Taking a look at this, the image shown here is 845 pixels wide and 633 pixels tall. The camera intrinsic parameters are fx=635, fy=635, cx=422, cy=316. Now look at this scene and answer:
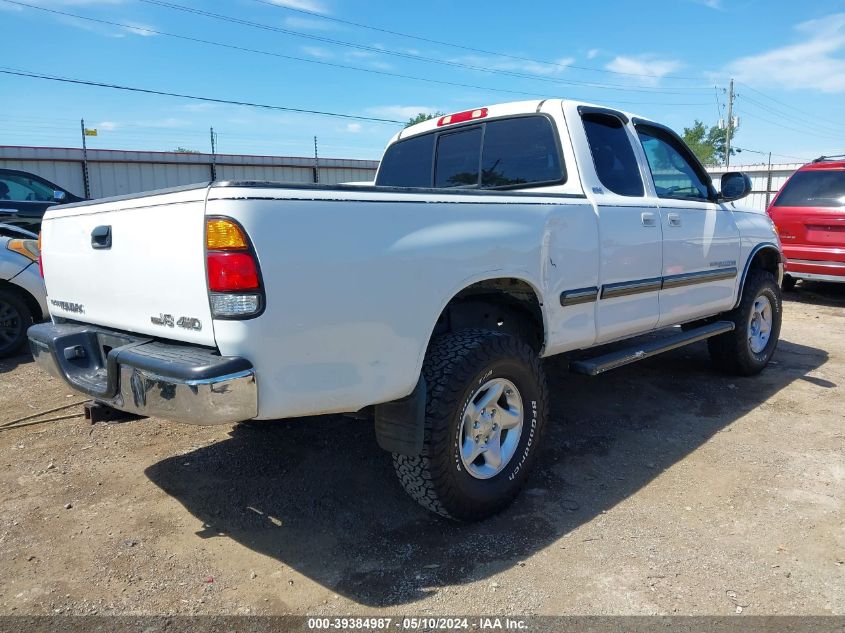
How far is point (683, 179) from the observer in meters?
4.68

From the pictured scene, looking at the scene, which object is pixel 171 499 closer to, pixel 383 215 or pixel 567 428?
pixel 383 215

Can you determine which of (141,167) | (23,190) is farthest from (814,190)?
(141,167)

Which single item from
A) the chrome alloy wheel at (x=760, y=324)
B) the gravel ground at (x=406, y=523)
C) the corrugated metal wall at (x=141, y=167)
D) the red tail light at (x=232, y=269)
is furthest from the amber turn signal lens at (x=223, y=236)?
the corrugated metal wall at (x=141, y=167)

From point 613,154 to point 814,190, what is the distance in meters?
6.87

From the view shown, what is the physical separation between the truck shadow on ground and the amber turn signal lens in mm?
1420

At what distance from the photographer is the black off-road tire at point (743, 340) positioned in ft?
17.2

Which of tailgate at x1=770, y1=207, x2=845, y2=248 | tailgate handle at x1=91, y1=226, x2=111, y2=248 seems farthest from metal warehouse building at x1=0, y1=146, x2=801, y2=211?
tailgate handle at x1=91, y1=226, x2=111, y2=248

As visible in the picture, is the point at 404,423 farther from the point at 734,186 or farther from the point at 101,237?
the point at 734,186

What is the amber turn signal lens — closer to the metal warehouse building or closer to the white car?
the white car

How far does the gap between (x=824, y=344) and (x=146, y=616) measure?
691 centimetres

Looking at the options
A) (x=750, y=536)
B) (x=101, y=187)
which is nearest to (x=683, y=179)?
(x=750, y=536)

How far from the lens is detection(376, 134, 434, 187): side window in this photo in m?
4.59

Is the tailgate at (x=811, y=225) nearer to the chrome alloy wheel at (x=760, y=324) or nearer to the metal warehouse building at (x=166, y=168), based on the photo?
the chrome alloy wheel at (x=760, y=324)

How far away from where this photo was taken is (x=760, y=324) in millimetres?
5637
